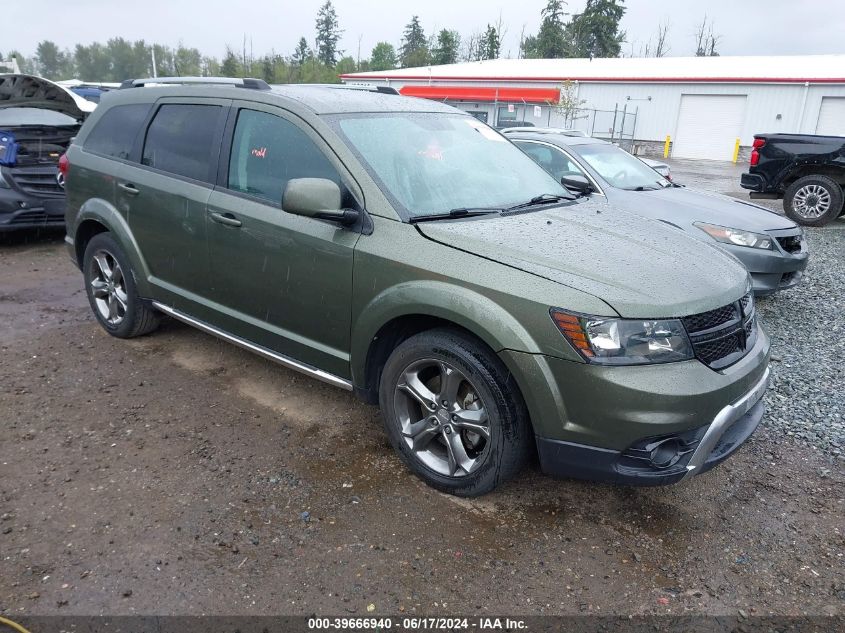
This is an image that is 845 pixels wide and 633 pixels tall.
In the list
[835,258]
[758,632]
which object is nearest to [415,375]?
[758,632]

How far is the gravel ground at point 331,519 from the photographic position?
99.0 inches

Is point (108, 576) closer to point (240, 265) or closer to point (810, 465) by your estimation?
Result: point (240, 265)

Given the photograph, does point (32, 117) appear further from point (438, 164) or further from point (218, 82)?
point (438, 164)

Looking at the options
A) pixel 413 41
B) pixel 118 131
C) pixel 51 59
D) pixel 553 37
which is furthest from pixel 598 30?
pixel 51 59

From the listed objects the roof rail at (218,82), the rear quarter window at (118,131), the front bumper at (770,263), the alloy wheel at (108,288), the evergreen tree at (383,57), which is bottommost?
the alloy wheel at (108,288)

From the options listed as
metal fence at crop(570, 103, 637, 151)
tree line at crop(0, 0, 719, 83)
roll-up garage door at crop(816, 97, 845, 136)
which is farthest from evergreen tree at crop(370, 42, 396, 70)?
roll-up garage door at crop(816, 97, 845, 136)

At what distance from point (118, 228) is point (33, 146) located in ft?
13.6

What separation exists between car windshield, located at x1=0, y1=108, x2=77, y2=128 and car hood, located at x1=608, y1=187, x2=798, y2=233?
6658 millimetres

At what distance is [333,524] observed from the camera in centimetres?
291

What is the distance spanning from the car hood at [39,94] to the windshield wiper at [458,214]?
689 centimetres

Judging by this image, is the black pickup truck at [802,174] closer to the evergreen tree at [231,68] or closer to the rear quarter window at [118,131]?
the rear quarter window at [118,131]

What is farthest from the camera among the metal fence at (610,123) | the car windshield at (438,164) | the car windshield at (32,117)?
the metal fence at (610,123)

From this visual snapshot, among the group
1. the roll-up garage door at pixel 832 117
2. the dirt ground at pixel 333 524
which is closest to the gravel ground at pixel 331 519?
the dirt ground at pixel 333 524

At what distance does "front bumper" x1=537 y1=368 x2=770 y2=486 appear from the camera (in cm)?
265
